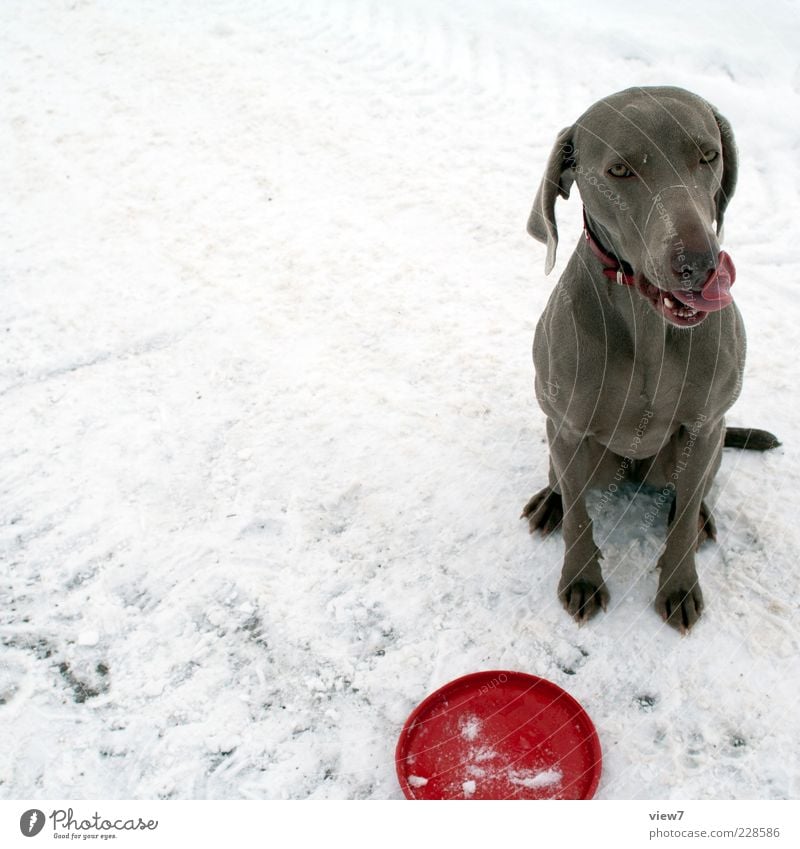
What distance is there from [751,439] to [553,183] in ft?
4.68

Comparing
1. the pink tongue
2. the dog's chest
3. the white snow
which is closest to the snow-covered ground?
the white snow

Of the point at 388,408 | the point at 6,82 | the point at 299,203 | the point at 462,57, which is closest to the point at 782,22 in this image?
the point at 462,57

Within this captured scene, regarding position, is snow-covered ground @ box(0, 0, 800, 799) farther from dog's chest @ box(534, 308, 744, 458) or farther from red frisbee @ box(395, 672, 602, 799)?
dog's chest @ box(534, 308, 744, 458)

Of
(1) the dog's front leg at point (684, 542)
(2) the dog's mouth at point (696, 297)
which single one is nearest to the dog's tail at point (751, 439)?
(1) the dog's front leg at point (684, 542)

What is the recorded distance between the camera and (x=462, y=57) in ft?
19.6

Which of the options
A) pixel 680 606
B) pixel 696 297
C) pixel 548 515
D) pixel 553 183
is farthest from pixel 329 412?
pixel 696 297

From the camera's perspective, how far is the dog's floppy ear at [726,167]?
6.97 ft

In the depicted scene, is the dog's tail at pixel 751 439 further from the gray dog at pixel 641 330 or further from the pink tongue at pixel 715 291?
the pink tongue at pixel 715 291

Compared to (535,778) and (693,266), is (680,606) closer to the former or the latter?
(535,778)

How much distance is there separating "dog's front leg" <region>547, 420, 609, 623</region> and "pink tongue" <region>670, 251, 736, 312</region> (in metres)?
0.76

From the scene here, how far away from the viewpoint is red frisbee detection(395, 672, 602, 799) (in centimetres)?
207

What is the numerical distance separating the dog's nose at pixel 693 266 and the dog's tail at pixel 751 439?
56.9 inches

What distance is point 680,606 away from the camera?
8.14 feet

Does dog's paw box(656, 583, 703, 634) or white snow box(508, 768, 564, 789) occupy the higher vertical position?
dog's paw box(656, 583, 703, 634)
